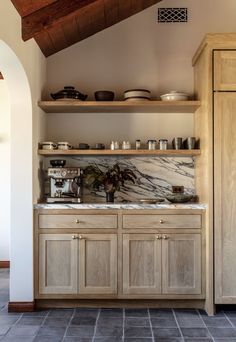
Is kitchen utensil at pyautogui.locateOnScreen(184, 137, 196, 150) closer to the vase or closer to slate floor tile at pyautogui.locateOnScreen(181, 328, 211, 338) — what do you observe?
the vase

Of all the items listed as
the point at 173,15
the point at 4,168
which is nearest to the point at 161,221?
the point at 173,15

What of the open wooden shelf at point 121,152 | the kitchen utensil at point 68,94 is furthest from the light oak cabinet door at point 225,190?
the kitchen utensil at point 68,94

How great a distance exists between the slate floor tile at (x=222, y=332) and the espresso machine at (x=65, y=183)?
1660mm

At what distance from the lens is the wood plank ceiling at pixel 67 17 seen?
288cm

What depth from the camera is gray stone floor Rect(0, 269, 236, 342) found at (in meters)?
2.63

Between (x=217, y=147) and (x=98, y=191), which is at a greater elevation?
(x=217, y=147)

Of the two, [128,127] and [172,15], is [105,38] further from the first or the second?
[128,127]

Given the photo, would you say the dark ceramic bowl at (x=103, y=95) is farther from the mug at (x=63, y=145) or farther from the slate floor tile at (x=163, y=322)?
the slate floor tile at (x=163, y=322)

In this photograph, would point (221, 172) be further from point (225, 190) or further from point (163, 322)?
point (163, 322)

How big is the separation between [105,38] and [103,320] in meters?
2.89

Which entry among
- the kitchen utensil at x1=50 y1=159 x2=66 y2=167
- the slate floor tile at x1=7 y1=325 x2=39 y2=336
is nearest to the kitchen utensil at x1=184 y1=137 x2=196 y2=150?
the kitchen utensil at x1=50 y1=159 x2=66 y2=167

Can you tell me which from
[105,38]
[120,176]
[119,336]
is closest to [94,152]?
[120,176]

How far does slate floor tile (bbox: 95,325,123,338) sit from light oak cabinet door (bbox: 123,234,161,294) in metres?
0.44

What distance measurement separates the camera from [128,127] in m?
3.78
